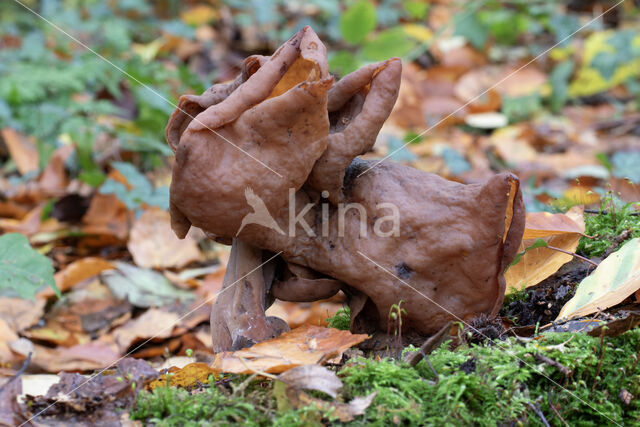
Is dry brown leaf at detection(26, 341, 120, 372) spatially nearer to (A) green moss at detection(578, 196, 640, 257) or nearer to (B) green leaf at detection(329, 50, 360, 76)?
(A) green moss at detection(578, 196, 640, 257)

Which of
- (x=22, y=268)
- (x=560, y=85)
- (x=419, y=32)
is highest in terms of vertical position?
(x=419, y=32)

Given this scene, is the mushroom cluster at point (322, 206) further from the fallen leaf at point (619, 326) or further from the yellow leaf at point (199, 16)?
the yellow leaf at point (199, 16)

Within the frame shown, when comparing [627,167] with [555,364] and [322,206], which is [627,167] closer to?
[322,206]

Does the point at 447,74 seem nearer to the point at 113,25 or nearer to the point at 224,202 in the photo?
the point at 113,25

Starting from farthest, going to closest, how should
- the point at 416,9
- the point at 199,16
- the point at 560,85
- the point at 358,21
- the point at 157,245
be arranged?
the point at 416,9 → the point at 199,16 → the point at 560,85 → the point at 358,21 → the point at 157,245

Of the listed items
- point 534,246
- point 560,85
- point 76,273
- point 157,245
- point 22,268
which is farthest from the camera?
point 560,85

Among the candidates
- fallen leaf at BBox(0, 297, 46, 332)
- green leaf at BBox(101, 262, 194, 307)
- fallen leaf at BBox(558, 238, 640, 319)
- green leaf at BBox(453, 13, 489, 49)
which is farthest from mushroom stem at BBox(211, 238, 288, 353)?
green leaf at BBox(453, 13, 489, 49)

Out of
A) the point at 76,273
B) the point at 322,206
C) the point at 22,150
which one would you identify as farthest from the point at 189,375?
the point at 22,150

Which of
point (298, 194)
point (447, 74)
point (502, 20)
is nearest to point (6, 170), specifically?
point (298, 194)
